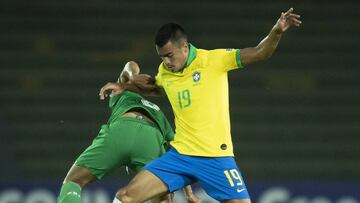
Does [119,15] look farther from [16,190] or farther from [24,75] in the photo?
[16,190]

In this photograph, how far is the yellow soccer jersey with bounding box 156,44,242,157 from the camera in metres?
5.36

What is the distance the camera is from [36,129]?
354 inches

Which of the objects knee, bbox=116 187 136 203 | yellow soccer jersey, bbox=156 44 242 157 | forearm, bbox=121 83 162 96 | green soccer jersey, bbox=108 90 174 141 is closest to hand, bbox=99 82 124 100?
forearm, bbox=121 83 162 96

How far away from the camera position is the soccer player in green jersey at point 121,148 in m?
5.75

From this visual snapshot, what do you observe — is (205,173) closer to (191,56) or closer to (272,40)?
(191,56)

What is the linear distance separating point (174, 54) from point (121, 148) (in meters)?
0.78

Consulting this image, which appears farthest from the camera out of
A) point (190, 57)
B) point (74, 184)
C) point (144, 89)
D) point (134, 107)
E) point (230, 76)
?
point (230, 76)

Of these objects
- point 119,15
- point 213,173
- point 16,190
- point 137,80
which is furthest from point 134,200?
point 119,15

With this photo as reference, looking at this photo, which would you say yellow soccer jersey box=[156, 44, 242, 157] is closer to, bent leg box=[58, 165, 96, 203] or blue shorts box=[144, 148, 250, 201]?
blue shorts box=[144, 148, 250, 201]

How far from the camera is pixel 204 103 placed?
537cm

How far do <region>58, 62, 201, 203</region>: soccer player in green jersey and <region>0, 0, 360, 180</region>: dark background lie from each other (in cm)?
284

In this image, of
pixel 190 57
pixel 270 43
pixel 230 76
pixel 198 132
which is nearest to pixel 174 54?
pixel 190 57

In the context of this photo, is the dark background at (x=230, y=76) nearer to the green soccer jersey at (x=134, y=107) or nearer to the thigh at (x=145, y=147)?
the green soccer jersey at (x=134, y=107)

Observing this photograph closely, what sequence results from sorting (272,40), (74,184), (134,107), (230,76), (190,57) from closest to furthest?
(272,40)
(190,57)
(74,184)
(134,107)
(230,76)
